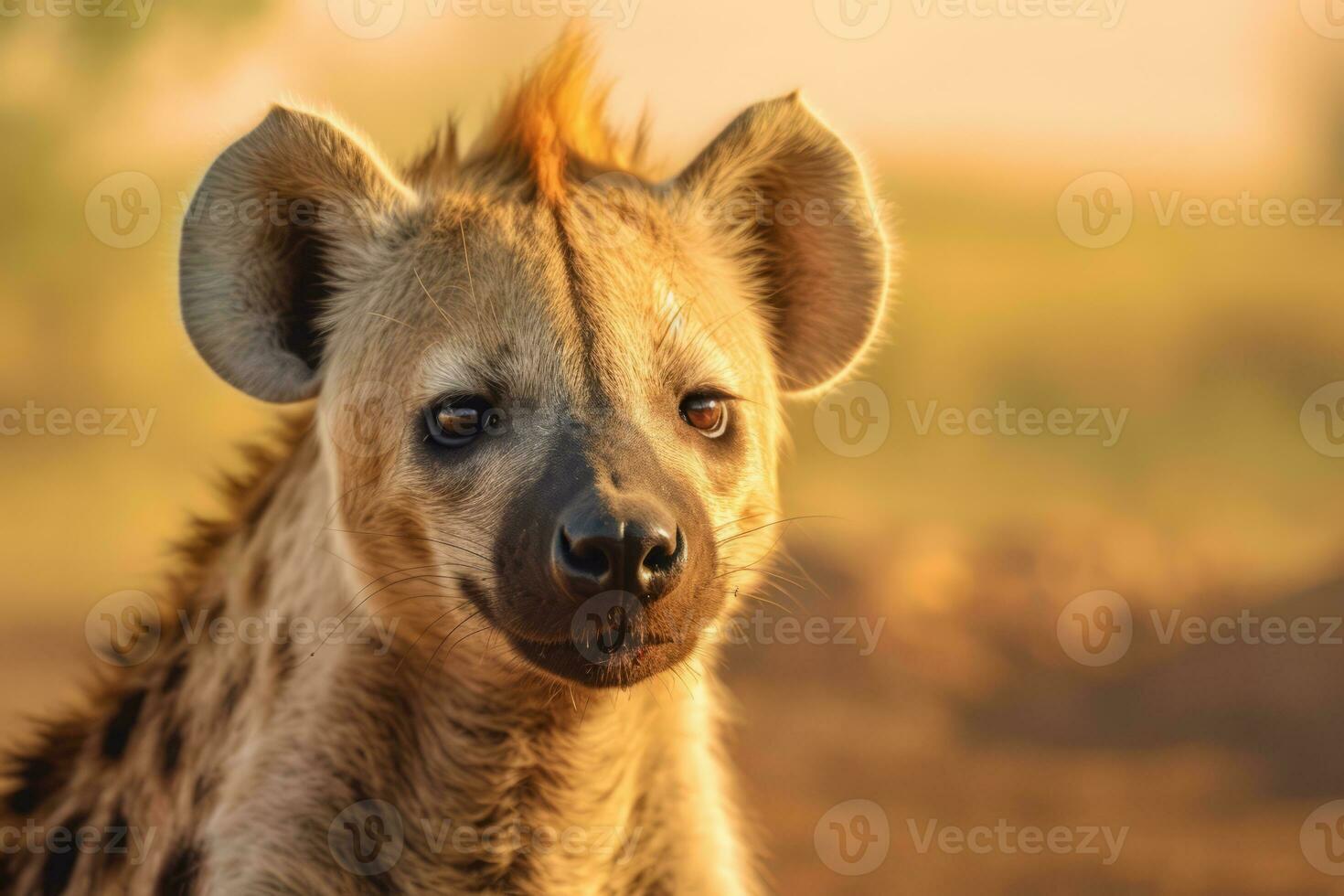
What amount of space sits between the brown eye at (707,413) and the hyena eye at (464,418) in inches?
13.0

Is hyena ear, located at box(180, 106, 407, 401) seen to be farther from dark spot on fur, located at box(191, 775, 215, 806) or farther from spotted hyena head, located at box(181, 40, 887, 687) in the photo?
dark spot on fur, located at box(191, 775, 215, 806)

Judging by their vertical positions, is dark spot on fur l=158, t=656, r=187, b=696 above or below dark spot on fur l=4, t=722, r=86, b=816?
above

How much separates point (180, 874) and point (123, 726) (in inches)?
14.7

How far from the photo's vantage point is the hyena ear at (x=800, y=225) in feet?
8.79

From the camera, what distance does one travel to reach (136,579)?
10.9 ft

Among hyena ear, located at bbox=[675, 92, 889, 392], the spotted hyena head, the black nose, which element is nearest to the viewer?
the black nose

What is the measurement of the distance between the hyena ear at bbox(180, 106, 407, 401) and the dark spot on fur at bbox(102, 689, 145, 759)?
25.5 inches

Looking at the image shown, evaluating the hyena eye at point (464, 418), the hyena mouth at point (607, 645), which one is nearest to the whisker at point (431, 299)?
the hyena eye at point (464, 418)

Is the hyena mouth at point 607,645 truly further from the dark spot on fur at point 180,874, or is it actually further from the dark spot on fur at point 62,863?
the dark spot on fur at point 62,863

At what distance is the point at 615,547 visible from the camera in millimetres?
2008

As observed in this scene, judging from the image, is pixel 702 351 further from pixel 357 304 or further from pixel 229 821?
pixel 229 821

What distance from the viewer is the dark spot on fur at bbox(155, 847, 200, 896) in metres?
2.39

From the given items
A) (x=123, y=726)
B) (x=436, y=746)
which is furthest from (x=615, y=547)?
(x=123, y=726)

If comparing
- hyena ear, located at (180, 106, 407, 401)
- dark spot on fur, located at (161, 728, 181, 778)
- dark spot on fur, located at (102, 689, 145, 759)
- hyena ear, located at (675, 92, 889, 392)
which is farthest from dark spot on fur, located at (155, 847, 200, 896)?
hyena ear, located at (675, 92, 889, 392)
